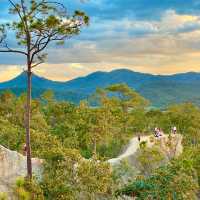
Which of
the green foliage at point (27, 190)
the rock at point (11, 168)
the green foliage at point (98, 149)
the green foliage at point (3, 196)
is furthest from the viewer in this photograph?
the green foliage at point (98, 149)

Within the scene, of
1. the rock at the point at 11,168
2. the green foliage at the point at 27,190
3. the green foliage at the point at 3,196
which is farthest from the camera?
the rock at the point at 11,168

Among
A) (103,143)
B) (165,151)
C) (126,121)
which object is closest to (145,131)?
(126,121)

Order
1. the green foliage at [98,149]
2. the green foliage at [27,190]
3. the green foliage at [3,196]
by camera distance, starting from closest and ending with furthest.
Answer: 1. the green foliage at [3,196]
2. the green foliage at [27,190]
3. the green foliage at [98,149]

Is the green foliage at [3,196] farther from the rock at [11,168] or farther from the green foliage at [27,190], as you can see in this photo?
the green foliage at [27,190]

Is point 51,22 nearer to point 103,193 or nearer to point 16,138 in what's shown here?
point 103,193

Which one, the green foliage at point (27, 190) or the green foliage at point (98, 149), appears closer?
the green foliage at point (27, 190)

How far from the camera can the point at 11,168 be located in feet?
94.7

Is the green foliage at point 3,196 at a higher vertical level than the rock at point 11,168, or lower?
lower

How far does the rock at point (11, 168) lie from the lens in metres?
27.2

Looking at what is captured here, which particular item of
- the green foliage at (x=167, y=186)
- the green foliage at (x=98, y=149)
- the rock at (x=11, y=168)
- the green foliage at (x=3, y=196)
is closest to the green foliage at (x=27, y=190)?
the green foliage at (x=98, y=149)

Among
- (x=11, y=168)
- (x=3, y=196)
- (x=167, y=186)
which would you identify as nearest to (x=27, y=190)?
(x=3, y=196)

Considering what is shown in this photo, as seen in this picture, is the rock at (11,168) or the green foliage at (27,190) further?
the rock at (11,168)

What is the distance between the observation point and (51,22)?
1058 inches

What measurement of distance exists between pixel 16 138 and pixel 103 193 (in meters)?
16.7
